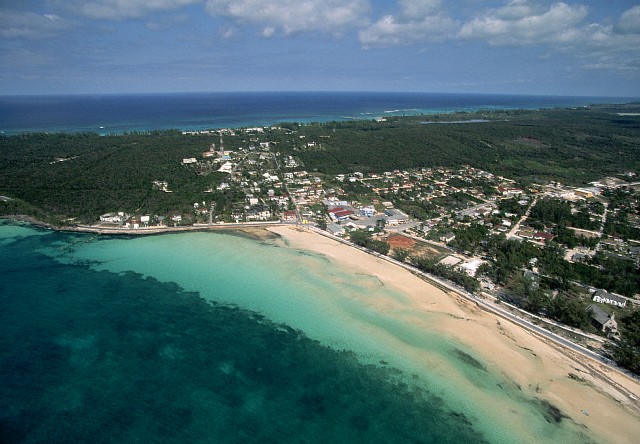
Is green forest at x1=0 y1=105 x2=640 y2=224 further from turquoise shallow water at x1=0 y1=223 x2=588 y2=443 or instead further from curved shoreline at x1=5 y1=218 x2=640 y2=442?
curved shoreline at x1=5 y1=218 x2=640 y2=442

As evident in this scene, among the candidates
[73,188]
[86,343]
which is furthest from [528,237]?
[73,188]

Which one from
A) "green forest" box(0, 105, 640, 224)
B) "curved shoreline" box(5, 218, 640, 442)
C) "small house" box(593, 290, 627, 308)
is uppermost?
"green forest" box(0, 105, 640, 224)

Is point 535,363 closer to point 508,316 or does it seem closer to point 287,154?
point 508,316

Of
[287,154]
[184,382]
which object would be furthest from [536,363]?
[287,154]

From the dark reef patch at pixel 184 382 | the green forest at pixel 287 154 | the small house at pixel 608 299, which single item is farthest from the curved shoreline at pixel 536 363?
the green forest at pixel 287 154

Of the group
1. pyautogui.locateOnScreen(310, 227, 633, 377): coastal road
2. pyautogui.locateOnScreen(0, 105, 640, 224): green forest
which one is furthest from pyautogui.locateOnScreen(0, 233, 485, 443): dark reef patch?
pyautogui.locateOnScreen(0, 105, 640, 224): green forest

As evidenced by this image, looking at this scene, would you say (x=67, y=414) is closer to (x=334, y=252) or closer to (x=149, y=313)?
(x=149, y=313)
